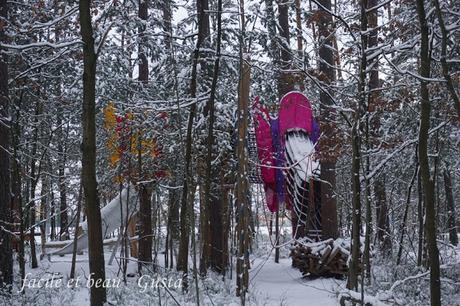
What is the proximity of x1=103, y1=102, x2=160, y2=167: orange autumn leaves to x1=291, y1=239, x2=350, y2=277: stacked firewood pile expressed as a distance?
13.7 ft

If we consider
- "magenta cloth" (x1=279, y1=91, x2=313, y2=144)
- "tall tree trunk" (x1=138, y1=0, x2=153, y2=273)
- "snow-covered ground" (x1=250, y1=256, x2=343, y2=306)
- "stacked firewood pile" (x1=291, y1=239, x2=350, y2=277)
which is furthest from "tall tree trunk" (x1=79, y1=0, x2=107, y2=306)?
"tall tree trunk" (x1=138, y1=0, x2=153, y2=273)

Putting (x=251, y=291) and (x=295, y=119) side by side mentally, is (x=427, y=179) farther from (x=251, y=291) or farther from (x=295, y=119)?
(x=295, y=119)

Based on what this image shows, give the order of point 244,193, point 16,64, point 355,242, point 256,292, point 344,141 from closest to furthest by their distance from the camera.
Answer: point 244,193, point 355,242, point 344,141, point 256,292, point 16,64

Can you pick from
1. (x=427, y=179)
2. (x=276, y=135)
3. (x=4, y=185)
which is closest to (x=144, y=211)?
(x=276, y=135)

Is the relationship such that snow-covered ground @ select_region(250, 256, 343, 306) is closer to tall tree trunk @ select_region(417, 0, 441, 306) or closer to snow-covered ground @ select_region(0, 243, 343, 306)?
snow-covered ground @ select_region(0, 243, 343, 306)

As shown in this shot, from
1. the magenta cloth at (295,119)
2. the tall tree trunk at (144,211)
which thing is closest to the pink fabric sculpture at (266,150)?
the magenta cloth at (295,119)

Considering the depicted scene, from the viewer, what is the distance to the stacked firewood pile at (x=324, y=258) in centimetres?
942

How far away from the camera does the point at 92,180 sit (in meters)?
4.85

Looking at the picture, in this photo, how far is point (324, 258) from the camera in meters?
9.45

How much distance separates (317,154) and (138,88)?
6013 mm

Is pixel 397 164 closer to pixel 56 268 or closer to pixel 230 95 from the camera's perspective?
pixel 230 95

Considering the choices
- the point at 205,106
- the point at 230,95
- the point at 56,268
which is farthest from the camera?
the point at 56,268

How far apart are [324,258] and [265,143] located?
8.78 ft

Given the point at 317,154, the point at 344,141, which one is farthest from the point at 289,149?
the point at 344,141
